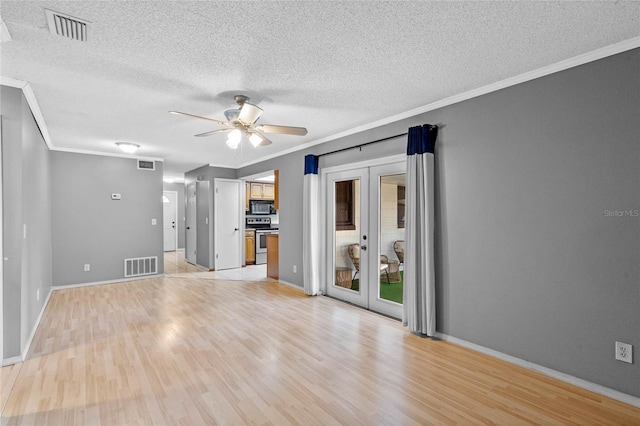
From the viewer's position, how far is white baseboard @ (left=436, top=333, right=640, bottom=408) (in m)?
2.26

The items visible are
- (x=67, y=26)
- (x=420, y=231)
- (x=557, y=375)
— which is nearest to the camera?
(x=67, y=26)

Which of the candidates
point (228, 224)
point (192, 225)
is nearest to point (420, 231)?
point (228, 224)

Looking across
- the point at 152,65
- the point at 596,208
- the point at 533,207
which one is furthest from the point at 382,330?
the point at 152,65

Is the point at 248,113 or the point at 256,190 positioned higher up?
the point at 248,113

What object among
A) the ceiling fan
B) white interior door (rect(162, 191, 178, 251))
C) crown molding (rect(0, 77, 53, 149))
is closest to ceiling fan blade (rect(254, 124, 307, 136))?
the ceiling fan

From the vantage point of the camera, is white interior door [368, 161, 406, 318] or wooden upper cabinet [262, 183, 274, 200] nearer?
white interior door [368, 161, 406, 318]

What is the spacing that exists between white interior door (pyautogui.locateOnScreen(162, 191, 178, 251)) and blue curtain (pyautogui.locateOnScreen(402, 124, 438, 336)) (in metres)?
10.0

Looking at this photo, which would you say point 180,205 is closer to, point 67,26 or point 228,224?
point 228,224

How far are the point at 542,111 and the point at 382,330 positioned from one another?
267 centimetres

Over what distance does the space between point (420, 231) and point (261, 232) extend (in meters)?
5.52

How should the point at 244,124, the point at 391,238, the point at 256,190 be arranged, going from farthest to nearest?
the point at 256,190 < the point at 391,238 < the point at 244,124

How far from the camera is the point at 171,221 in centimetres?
1152

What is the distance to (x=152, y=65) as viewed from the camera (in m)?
2.56

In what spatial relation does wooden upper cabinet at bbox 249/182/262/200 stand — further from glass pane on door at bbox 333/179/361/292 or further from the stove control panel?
glass pane on door at bbox 333/179/361/292
